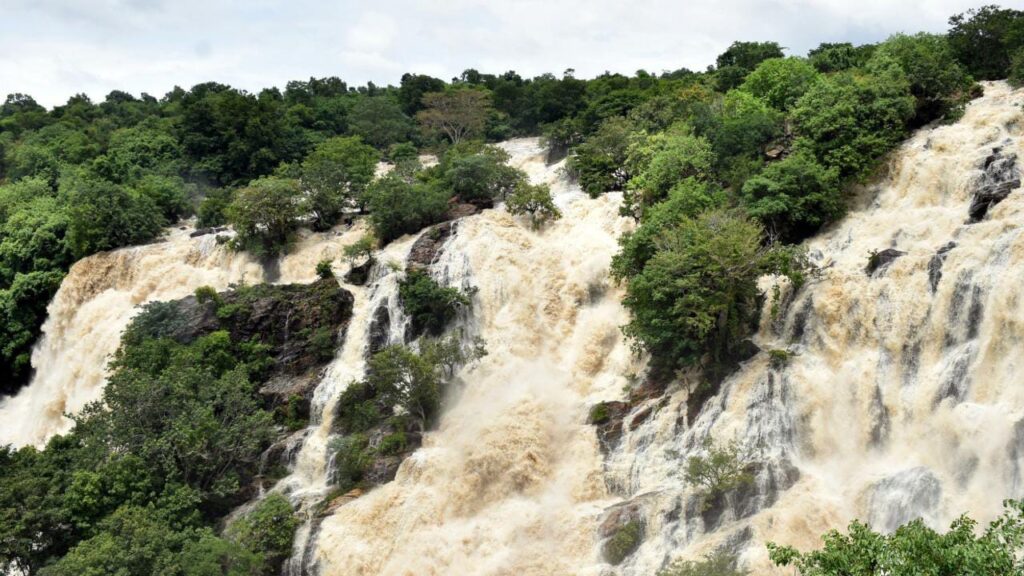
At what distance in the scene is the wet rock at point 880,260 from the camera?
943 inches

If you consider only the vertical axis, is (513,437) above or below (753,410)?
below

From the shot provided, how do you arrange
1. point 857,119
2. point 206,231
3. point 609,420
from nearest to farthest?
point 609,420
point 857,119
point 206,231

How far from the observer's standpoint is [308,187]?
40406 millimetres

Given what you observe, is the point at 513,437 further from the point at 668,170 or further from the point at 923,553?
the point at 923,553

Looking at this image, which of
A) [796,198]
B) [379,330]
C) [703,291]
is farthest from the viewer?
[379,330]

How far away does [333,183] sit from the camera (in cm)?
4103

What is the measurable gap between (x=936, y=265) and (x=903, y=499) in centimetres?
690

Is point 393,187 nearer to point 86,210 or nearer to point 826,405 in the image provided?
point 86,210

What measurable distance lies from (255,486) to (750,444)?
15.4m

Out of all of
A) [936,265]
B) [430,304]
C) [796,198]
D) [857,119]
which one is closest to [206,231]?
[430,304]

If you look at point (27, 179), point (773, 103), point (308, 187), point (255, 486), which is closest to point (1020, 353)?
point (773, 103)

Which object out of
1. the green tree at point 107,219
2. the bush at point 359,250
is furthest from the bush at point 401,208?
the green tree at point 107,219

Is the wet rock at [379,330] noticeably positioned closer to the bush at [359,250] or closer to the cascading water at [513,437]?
the cascading water at [513,437]

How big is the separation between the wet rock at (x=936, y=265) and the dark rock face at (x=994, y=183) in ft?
6.47
